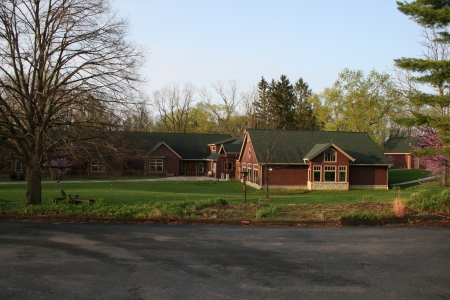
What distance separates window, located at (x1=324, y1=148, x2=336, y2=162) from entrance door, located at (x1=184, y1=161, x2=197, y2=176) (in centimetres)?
2470

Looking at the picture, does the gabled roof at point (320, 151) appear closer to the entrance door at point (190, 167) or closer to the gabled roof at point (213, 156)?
the gabled roof at point (213, 156)

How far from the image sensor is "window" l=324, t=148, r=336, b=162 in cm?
3827

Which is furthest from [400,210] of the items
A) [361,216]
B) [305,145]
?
[305,145]

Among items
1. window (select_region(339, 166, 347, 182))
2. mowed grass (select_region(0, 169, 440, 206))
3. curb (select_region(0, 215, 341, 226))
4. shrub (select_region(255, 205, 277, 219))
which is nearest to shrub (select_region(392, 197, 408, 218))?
curb (select_region(0, 215, 341, 226))

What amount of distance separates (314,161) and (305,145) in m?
3.46

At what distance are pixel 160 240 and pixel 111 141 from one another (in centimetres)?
776

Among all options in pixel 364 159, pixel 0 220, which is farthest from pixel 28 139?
pixel 364 159

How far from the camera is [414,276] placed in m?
7.41

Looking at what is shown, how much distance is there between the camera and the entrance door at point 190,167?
5801 centimetres

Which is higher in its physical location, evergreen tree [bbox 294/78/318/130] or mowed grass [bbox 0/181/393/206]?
evergreen tree [bbox 294/78/318/130]

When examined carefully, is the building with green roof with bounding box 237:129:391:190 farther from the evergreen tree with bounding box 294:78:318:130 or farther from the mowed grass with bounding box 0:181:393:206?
the evergreen tree with bounding box 294:78:318:130

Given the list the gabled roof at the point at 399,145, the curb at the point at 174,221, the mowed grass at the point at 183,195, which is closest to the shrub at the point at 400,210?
the curb at the point at 174,221

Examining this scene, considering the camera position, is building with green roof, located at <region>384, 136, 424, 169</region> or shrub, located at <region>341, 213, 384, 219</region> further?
building with green roof, located at <region>384, 136, 424, 169</region>

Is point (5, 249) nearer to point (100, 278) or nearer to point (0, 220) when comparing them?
point (100, 278)
